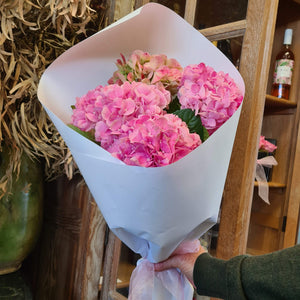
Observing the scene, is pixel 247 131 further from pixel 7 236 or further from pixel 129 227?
pixel 7 236

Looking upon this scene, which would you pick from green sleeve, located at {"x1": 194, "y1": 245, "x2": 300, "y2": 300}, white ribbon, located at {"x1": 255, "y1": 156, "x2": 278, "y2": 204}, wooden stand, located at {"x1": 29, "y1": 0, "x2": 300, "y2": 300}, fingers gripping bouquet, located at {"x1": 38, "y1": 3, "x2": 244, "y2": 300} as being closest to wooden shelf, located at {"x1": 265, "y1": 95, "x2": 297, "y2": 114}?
wooden stand, located at {"x1": 29, "y1": 0, "x2": 300, "y2": 300}

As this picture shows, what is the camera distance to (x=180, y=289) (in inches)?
28.3

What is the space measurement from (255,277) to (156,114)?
31 centimetres

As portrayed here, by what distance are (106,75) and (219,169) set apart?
40cm

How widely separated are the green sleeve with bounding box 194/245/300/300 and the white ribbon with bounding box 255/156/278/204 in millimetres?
354

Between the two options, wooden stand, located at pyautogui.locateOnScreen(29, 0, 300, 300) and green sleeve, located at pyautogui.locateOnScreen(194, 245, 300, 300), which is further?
wooden stand, located at pyautogui.locateOnScreen(29, 0, 300, 300)

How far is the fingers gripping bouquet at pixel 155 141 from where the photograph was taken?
554mm

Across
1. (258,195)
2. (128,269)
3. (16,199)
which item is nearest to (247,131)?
(258,195)

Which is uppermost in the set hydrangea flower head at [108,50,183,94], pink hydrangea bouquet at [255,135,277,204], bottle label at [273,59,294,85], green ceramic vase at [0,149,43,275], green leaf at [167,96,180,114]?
bottle label at [273,59,294,85]

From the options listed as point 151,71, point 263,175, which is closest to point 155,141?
point 151,71

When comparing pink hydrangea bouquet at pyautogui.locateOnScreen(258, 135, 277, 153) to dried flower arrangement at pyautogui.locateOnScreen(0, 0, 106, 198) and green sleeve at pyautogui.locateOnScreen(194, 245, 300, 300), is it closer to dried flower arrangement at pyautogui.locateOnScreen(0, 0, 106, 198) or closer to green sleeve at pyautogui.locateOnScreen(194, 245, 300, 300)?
green sleeve at pyautogui.locateOnScreen(194, 245, 300, 300)

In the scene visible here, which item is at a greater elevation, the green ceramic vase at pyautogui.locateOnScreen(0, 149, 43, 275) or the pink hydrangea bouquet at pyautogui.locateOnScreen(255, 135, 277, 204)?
the pink hydrangea bouquet at pyautogui.locateOnScreen(255, 135, 277, 204)

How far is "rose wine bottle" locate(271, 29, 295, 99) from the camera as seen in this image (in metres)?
1.08

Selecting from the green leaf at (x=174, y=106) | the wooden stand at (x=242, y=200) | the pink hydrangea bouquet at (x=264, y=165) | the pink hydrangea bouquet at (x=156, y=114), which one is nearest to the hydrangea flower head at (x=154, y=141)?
the pink hydrangea bouquet at (x=156, y=114)
